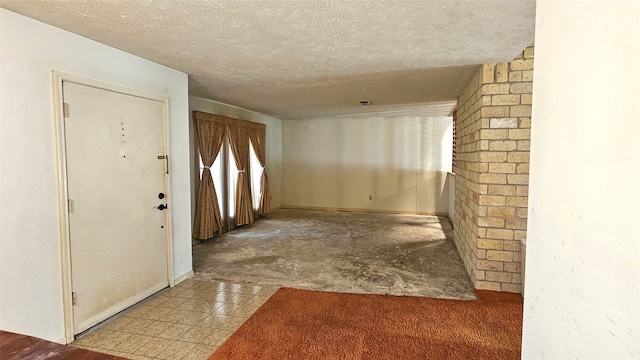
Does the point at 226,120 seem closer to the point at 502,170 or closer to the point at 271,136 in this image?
the point at 271,136

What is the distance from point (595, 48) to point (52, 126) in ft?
9.73

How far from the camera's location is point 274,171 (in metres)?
8.20

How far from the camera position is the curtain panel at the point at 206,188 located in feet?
16.4

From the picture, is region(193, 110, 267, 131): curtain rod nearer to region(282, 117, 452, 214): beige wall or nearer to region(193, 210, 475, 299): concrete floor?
region(282, 117, 452, 214): beige wall

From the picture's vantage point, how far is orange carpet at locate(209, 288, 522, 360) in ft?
7.35

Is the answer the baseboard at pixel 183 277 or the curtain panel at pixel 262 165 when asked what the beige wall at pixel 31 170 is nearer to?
the baseboard at pixel 183 277

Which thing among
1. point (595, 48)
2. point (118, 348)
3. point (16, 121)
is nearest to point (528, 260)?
point (595, 48)

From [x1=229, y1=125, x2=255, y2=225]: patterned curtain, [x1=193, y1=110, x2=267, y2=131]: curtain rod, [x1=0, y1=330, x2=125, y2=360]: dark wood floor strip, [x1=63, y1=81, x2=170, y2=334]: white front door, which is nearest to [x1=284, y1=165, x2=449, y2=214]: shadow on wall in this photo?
[x1=193, y1=110, x2=267, y2=131]: curtain rod

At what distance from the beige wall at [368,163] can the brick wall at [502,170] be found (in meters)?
4.30

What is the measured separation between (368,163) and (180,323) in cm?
602

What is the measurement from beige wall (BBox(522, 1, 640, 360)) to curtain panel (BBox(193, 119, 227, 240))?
14.8 ft

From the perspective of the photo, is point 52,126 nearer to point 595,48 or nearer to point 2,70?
point 2,70

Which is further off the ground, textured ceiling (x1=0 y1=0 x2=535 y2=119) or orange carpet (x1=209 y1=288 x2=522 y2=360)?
textured ceiling (x1=0 y1=0 x2=535 y2=119)

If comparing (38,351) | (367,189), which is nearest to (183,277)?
(38,351)
